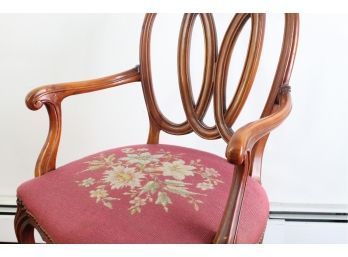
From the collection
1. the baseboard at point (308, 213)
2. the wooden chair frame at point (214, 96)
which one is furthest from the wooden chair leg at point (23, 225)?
the baseboard at point (308, 213)

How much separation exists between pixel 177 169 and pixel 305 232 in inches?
28.7

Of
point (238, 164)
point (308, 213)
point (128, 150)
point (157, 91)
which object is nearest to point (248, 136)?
point (238, 164)

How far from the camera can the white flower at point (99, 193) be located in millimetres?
772

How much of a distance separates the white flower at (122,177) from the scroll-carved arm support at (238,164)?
224mm

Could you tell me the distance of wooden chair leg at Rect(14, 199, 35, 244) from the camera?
2.75 ft

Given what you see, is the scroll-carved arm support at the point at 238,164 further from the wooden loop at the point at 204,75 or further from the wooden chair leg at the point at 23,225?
the wooden chair leg at the point at 23,225

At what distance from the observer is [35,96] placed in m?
0.84

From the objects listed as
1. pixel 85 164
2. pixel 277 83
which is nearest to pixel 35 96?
pixel 85 164

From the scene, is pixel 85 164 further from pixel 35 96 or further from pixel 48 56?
pixel 48 56

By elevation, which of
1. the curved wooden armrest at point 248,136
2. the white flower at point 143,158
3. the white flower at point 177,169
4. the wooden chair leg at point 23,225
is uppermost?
the curved wooden armrest at point 248,136

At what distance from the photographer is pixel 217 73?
0.96 meters

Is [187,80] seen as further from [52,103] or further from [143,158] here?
[52,103]

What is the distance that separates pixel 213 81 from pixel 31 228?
55 centimetres

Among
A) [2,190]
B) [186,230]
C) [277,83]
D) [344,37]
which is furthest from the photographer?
[2,190]
